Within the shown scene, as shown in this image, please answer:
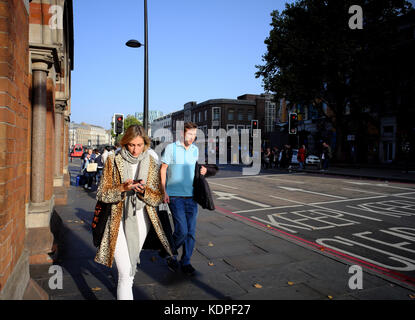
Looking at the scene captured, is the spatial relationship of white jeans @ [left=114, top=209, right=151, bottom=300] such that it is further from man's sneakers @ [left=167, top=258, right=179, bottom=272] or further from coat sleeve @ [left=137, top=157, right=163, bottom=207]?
man's sneakers @ [left=167, top=258, right=179, bottom=272]

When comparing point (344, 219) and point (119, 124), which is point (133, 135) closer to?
point (344, 219)

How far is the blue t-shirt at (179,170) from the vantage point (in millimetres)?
3943

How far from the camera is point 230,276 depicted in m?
3.87

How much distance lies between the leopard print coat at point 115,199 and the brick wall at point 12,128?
64 centimetres

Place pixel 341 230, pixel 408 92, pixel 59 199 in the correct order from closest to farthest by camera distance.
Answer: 1. pixel 341 230
2. pixel 59 199
3. pixel 408 92

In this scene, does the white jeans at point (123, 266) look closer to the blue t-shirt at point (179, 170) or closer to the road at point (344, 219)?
the blue t-shirt at point (179, 170)

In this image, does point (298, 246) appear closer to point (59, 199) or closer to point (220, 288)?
point (220, 288)

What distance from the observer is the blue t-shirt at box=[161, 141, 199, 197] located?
155 inches

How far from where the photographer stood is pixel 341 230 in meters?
6.21

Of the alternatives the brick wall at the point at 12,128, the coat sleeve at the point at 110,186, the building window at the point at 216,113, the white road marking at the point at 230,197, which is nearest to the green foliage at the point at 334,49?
the white road marking at the point at 230,197

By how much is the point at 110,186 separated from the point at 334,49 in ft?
80.3

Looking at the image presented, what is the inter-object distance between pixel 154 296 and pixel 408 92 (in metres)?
29.9

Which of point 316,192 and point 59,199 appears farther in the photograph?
point 316,192
